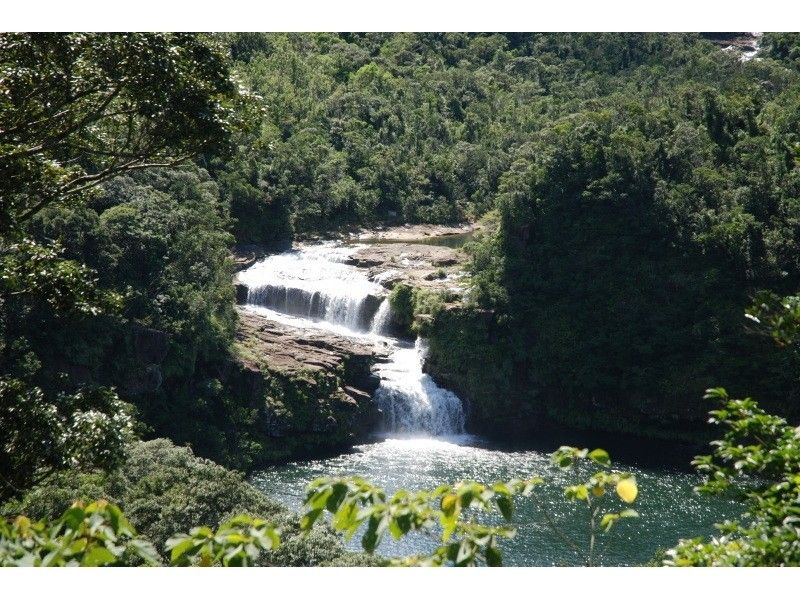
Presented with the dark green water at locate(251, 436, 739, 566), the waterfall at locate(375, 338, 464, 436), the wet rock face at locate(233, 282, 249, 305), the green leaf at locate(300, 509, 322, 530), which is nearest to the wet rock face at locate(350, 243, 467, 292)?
the waterfall at locate(375, 338, 464, 436)

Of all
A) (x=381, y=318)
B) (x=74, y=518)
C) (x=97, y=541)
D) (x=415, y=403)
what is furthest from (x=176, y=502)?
(x=381, y=318)

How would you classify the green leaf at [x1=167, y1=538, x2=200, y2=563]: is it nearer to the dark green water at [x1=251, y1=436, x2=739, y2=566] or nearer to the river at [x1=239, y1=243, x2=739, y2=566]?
the river at [x1=239, y1=243, x2=739, y2=566]

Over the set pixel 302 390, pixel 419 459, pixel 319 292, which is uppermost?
pixel 319 292

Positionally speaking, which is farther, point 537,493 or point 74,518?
point 537,493

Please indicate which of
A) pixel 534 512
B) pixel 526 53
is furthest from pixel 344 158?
pixel 534 512

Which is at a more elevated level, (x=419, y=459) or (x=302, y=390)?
(x=302, y=390)

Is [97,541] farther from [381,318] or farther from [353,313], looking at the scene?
[353,313]
